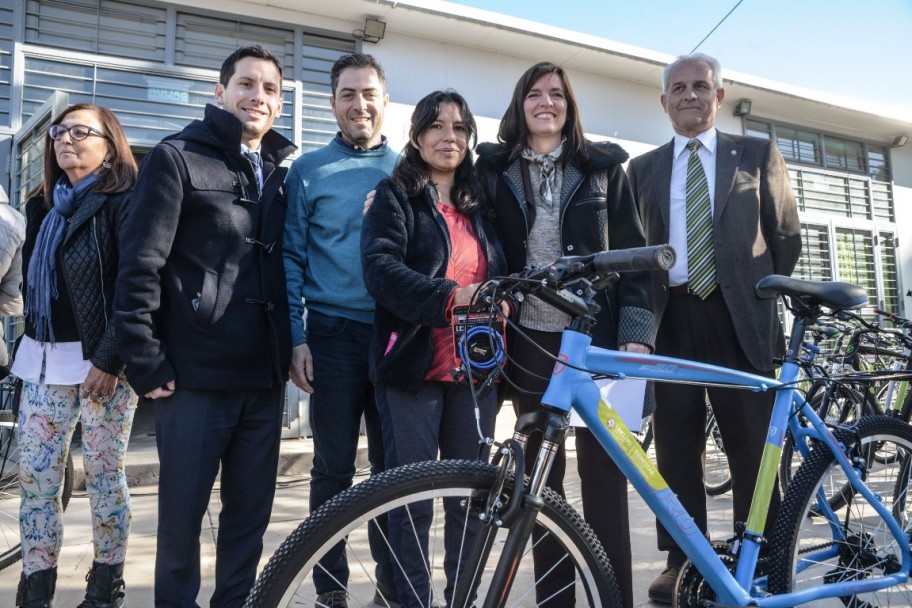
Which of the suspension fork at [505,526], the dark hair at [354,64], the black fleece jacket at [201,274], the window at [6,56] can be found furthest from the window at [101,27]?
the suspension fork at [505,526]

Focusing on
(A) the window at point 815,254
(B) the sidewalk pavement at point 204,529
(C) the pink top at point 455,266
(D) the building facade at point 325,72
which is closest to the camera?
(C) the pink top at point 455,266

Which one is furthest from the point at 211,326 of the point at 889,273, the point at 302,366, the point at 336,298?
the point at 889,273

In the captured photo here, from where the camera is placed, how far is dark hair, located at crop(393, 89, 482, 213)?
2.08 m

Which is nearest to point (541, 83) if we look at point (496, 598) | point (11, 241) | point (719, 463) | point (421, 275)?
point (421, 275)

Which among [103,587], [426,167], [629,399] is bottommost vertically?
[103,587]

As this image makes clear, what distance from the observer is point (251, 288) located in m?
2.07

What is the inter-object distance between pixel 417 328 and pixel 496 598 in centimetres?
84

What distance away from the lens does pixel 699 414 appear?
2604 millimetres

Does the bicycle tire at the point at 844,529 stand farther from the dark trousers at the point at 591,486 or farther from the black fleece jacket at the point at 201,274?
the black fleece jacket at the point at 201,274

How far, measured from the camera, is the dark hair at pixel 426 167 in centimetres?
208

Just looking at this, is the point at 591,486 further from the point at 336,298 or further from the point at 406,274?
the point at 336,298

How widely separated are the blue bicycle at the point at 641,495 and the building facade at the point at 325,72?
14.1 feet

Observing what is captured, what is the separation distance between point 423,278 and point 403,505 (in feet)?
2.32

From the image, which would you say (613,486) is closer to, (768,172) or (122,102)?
(768,172)
